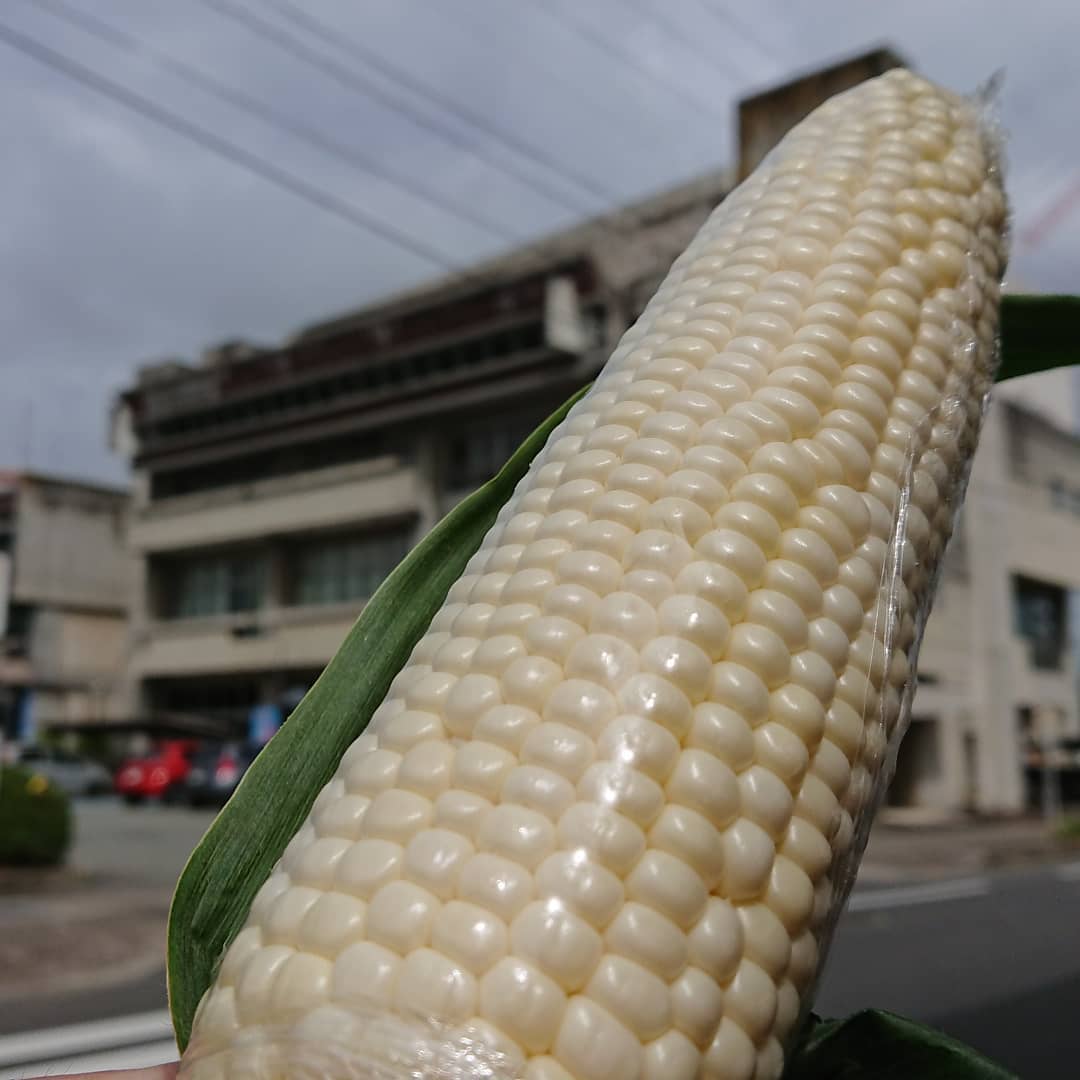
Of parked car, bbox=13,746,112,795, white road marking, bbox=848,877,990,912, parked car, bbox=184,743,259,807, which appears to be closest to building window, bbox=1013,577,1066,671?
white road marking, bbox=848,877,990,912

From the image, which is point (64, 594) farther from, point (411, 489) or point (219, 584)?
point (411, 489)

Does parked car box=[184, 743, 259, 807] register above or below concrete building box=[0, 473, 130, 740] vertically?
below

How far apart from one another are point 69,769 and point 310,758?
27682 mm

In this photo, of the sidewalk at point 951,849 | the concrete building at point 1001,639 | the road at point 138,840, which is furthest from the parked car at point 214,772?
the concrete building at point 1001,639

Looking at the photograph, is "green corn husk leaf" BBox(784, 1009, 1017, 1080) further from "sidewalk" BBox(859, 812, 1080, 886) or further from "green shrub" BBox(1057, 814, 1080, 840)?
"green shrub" BBox(1057, 814, 1080, 840)

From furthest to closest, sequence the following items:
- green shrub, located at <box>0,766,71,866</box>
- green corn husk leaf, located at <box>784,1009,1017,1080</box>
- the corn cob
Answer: green shrub, located at <box>0,766,71,866</box> < green corn husk leaf, located at <box>784,1009,1017,1080</box> < the corn cob

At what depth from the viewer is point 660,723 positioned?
646 mm

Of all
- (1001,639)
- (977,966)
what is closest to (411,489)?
(1001,639)

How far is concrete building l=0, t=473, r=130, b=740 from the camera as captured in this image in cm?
3762

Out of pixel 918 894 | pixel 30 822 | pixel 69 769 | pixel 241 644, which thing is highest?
pixel 241 644

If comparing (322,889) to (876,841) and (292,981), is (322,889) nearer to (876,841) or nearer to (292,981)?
(292,981)

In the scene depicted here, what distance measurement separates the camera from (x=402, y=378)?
2853cm

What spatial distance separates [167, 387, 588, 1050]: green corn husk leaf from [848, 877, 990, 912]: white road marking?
9.70m

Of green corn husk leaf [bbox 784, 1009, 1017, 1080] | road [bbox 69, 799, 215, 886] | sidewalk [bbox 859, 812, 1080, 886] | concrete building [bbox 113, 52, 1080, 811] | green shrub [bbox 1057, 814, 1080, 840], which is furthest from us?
concrete building [bbox 113, 52, 1080, 811]
